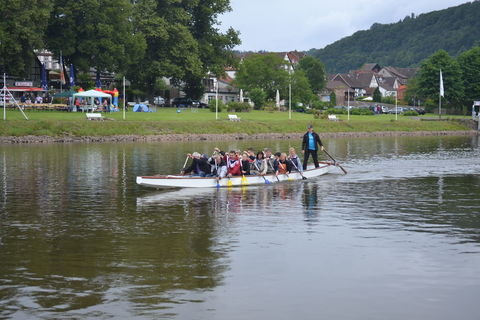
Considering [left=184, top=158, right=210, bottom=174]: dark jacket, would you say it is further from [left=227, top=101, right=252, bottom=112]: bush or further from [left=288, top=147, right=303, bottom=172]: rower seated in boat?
[left=227, top=101, right=252, bottom=112]: bush

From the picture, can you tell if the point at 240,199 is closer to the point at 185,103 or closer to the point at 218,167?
the point at 218,167

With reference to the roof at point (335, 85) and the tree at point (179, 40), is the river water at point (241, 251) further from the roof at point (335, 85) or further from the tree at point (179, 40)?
the roof at point (335, 85)

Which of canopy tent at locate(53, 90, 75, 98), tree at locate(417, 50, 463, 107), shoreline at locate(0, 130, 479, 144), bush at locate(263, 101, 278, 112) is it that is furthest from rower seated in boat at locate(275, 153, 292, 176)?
tree at locate(417, 50, 463, 107)

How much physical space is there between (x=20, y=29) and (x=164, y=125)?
1771 cm

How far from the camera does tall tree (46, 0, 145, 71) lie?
83438 millimetres

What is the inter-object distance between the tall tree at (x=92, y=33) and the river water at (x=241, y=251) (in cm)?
5407

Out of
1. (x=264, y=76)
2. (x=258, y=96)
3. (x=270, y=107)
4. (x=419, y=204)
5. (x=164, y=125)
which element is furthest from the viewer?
(x=264, y=76)

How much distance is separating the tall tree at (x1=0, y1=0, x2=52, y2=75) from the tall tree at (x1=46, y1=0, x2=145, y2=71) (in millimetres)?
6292

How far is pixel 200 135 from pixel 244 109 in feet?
95.2

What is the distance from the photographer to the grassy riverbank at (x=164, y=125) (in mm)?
65625

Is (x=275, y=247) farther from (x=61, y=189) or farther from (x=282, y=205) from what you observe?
(x=61, y=189)

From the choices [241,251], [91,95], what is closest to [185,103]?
[91,95]

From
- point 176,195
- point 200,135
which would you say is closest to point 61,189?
point 176,195

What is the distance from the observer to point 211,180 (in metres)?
29.5
